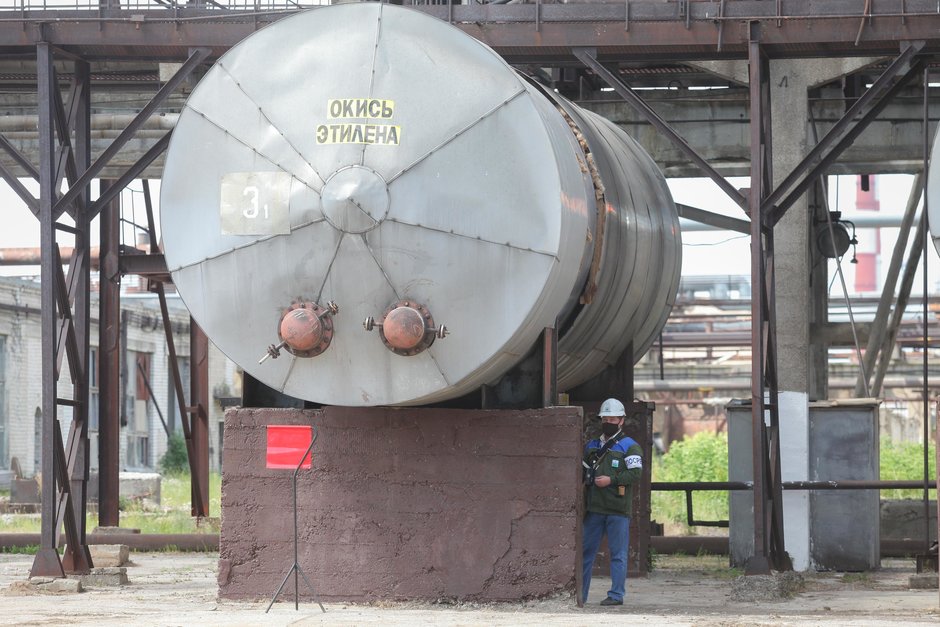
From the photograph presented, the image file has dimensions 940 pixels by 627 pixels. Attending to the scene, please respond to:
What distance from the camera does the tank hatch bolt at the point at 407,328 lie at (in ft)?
26.4

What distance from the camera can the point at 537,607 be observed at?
854 centimetres

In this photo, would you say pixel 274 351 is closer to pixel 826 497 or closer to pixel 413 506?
pixel 413 506

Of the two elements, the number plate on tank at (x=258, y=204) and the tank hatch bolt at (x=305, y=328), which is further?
the number plate on tank at (x=258, y=204)

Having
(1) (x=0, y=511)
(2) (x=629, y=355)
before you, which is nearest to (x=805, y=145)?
(2) (x=629, y=355)

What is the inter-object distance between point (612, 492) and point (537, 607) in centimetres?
→ 153

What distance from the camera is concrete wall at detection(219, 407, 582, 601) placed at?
340 inches

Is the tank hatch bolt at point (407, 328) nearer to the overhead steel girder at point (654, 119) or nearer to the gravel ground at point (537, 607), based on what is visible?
the gravel ground at point (537, 607)

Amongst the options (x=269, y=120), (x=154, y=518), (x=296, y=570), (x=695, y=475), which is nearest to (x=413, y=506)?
(x=296, y=570)

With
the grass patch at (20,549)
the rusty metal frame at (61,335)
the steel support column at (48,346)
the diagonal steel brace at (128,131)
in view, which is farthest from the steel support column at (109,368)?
the steel support column at (48,346)

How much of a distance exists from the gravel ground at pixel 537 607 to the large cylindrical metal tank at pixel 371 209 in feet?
4.09

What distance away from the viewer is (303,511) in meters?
8.91

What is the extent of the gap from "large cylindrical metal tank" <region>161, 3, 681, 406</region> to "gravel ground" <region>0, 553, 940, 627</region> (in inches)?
49.1

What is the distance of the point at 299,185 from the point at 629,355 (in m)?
3.95

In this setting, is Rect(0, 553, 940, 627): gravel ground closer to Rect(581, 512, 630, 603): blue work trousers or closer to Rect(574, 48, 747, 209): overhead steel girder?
Rect(581, 512, 630, 603): blue work trousers
